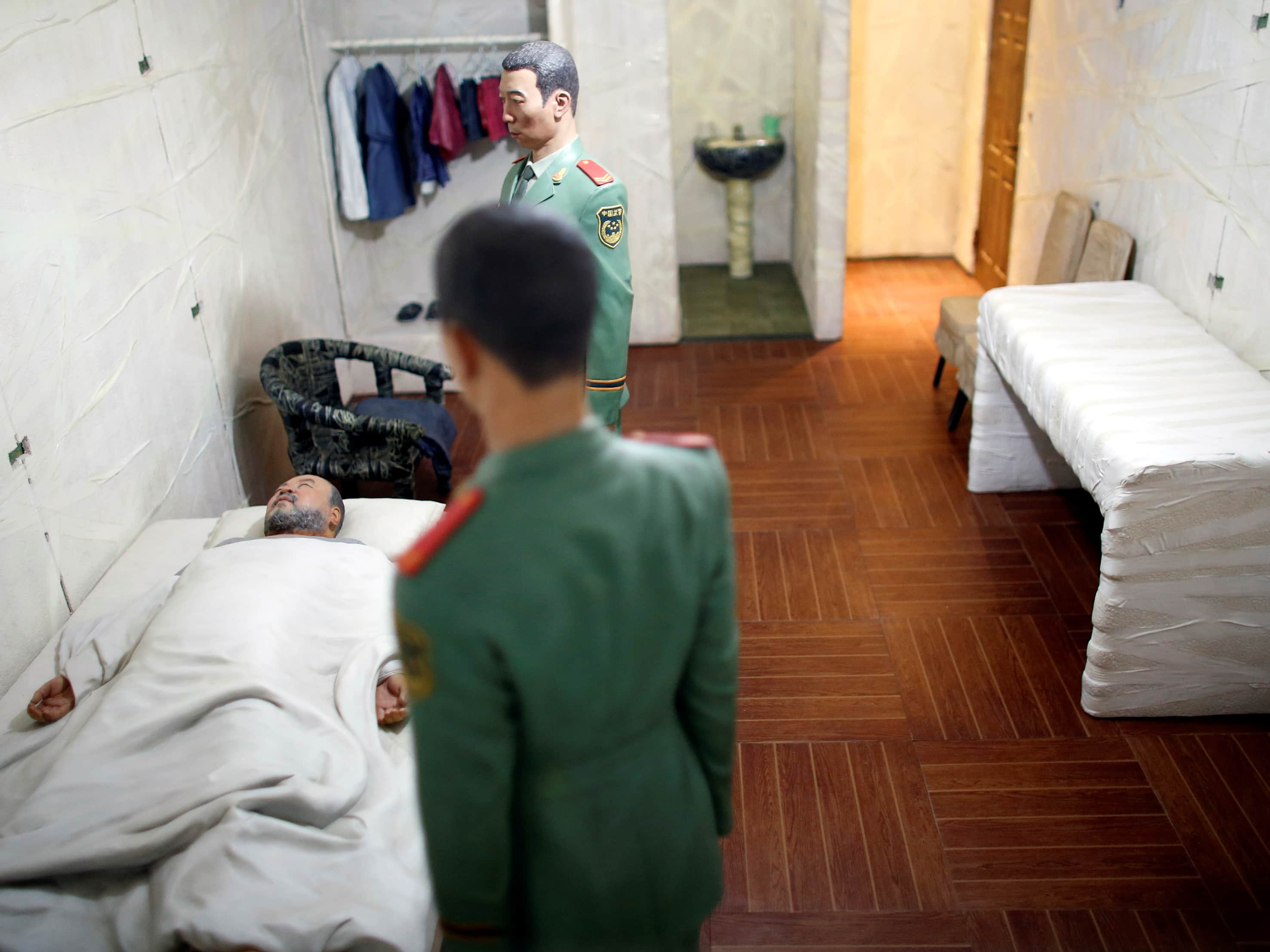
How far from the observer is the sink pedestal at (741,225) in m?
6.69

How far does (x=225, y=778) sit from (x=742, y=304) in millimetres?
5005

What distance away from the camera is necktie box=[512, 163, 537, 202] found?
3.03 m

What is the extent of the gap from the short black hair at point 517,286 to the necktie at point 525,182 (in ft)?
6.58

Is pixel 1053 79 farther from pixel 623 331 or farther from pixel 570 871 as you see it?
pixel 570 871

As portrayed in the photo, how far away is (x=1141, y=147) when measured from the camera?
402 cm

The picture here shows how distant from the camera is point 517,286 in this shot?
106cm

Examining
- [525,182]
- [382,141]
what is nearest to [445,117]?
[382,141]

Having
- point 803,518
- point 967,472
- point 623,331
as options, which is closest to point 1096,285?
point 967,472

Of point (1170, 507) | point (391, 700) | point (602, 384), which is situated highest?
point (602, 384)

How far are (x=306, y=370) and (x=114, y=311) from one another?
102cm

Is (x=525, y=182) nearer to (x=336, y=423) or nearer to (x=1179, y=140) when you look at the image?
(x=336, y=423)

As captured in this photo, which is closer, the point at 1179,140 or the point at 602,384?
the point at 602,384

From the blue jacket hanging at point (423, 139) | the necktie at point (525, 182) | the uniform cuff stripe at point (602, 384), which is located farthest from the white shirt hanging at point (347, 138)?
the uniform cuff stripe at point (602, 384)

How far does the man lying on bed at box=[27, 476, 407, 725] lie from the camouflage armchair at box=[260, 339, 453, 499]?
569mm
